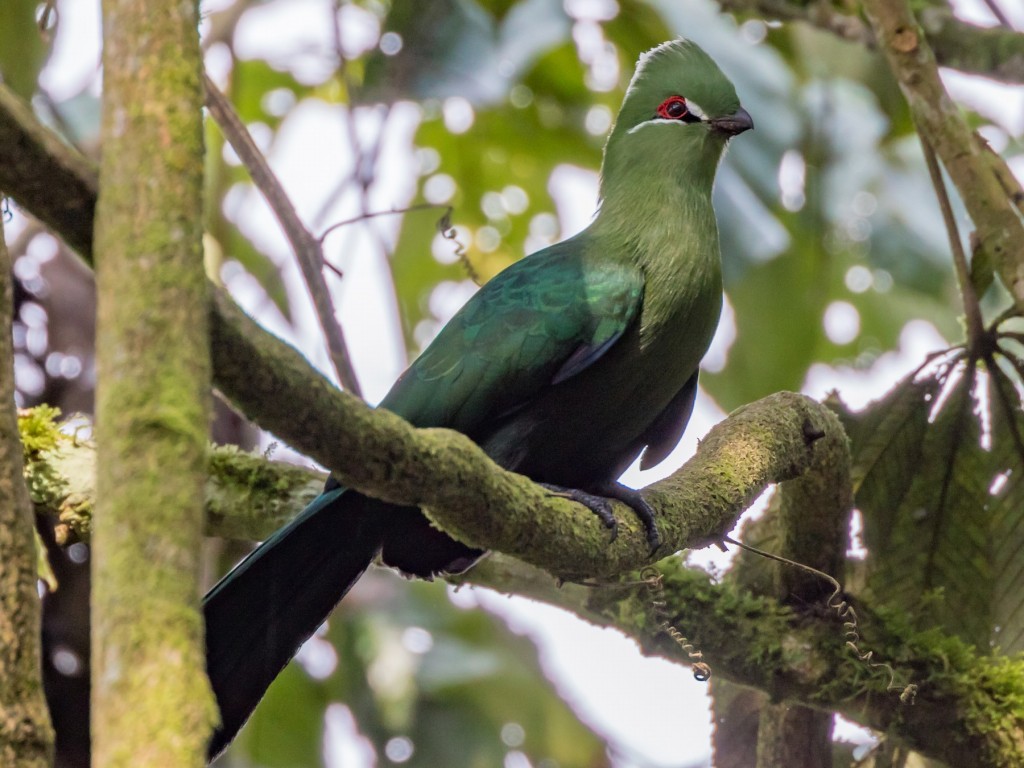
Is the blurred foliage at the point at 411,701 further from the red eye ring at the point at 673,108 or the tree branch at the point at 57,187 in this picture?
the tree branch at the point at 57,187

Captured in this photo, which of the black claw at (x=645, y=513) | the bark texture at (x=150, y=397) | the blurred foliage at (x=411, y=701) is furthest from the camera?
the blurred foliage at (x=411, y=701)

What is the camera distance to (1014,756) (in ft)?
10.5

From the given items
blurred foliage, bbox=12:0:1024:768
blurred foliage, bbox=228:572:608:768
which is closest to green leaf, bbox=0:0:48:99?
blurred foliage, bbox=12:0:1024:768

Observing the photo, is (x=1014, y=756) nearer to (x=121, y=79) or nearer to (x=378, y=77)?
(x=121, y=79)

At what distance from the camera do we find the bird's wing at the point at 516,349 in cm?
314

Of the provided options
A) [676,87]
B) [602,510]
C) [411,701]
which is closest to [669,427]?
[676,87]

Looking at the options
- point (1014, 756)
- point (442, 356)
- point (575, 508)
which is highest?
point (442, 356)

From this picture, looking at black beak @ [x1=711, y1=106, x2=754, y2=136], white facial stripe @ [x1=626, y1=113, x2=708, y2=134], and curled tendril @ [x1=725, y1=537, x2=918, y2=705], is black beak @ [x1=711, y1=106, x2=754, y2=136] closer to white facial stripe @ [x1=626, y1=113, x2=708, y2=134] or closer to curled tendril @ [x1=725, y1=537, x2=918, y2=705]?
white facial stripe @ [x1=626, y1=113, x2=708, y2=134]

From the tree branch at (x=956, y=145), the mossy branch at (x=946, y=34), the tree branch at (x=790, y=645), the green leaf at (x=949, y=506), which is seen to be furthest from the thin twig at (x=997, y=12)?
the tree branch at (x=790, y=645)

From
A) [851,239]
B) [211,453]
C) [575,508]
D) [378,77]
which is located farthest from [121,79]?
[851,239]

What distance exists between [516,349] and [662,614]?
81 cm

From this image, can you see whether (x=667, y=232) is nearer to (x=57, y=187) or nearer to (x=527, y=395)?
(x=527, y=395)

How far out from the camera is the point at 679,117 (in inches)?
149

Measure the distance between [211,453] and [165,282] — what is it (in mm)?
2193
